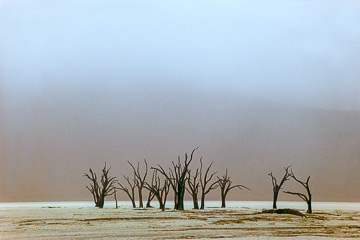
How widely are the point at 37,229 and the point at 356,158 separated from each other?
277 inches

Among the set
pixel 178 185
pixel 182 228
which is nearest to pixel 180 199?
pixel 178 185

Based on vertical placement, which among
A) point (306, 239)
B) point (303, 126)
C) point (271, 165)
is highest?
point (303, 126)

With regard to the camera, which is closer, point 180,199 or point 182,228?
point 182,228

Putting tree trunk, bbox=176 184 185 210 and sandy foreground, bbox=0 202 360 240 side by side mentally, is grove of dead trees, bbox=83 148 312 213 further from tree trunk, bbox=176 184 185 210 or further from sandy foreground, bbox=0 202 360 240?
sandy foreground, bbox=0 202 360 240

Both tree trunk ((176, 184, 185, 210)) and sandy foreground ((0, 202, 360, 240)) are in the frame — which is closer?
sandy foreground ((0, 202, 360, 240))

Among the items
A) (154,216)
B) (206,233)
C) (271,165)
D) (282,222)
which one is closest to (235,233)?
(206,233)

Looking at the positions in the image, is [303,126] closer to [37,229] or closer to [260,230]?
[260,230]

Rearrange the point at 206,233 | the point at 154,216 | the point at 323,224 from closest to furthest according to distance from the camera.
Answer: the point at 206,233 < the point at 323,224 < the point at 154,216

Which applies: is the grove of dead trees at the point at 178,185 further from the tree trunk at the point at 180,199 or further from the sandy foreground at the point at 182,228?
the sandy foreground at the point at 182,228

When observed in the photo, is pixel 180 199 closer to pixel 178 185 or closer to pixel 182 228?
pixel 178 185

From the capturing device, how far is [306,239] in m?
6.58

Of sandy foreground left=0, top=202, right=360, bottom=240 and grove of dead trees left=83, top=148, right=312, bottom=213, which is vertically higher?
grove of dead trees left=83, top=148, right=312, bottom=213

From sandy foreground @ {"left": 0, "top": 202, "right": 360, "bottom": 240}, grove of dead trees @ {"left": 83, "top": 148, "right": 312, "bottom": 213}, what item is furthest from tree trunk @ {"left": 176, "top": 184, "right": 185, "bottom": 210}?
sandy foreground @ {"left": 0, "top": 202, "right": 360, "bottom": 240}

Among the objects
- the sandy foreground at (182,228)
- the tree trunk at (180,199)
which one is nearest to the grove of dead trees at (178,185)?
the tree trunk at (180,199)
